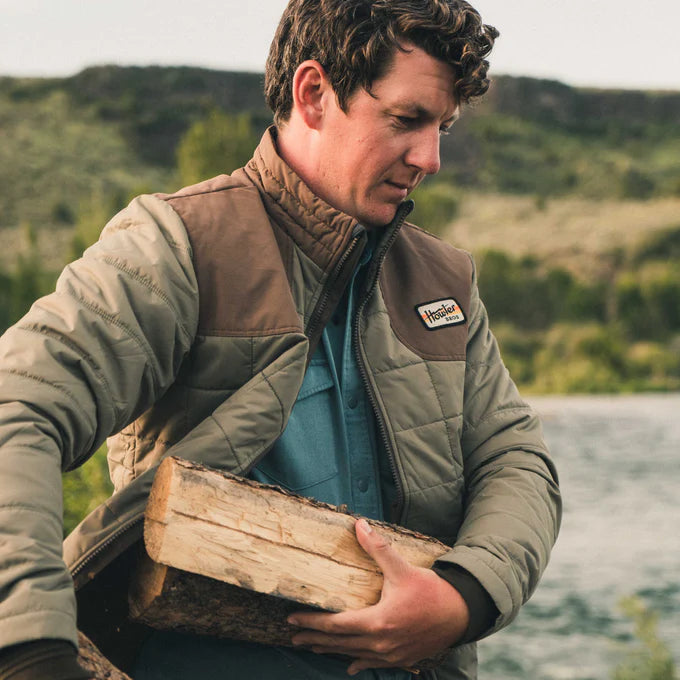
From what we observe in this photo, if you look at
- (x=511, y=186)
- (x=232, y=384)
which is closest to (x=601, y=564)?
(x=232, y=384)

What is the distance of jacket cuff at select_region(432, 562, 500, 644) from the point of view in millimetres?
1725

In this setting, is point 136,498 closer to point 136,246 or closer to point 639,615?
point 136,246

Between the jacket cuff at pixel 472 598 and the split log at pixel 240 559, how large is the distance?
95 millimetres

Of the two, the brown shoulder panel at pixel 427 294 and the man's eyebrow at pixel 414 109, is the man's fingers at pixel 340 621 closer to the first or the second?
the brown shoulder panel at pixel 427 294

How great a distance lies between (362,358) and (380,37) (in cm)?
58

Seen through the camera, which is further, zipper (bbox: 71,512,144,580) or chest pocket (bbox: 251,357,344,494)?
chest pocket (bbox: 251,357,344,494)

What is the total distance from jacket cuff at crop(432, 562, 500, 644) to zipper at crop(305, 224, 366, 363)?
0.46 m

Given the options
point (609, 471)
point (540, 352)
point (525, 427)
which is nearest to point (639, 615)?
point (525, 427)

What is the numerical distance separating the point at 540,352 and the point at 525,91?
150 feet

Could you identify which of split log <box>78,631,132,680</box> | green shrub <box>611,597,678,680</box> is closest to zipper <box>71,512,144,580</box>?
split log <box>78,631,132,680</box>

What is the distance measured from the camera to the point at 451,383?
78.0 inches

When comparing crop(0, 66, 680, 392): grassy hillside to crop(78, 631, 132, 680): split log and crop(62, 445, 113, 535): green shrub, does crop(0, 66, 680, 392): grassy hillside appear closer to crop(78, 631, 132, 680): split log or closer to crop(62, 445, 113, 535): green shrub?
crop(62, 445, 113, 535): green shrub

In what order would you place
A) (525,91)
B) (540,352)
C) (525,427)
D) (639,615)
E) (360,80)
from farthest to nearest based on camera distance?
(525,91), (540,352), (639,615), (525,427), (360,80)

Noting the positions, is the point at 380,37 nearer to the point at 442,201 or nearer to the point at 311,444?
the point at 311,444
